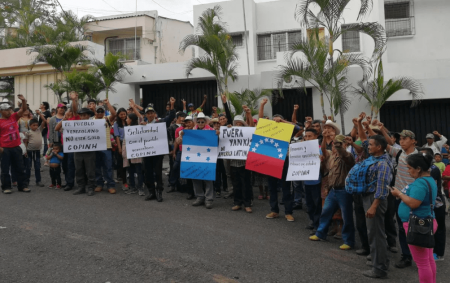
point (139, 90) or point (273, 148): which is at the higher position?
point (139, 90)

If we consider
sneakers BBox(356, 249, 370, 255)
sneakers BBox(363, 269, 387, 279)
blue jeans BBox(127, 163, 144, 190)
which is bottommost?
sneakers BBox(363, 269, 387, 279)

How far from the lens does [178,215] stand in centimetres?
745

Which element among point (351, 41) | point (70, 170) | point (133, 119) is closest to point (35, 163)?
point (70, 170)

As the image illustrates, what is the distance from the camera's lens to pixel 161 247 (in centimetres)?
564

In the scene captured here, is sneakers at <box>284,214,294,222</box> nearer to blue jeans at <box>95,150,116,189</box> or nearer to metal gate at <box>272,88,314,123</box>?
blue jeans at <box>95,150,116,189</box>

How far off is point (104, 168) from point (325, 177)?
210 inches

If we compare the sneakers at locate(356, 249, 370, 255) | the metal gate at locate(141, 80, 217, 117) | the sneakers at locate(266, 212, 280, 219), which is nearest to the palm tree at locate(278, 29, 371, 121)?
the sneakers at locate(266, 212, 280, 219)

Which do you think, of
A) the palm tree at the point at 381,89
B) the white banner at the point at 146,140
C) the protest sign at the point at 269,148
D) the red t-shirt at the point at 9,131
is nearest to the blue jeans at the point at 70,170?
the red t-shirt at the point at 9,131

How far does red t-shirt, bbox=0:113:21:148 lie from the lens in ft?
29.0

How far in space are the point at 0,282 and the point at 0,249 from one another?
1143mm

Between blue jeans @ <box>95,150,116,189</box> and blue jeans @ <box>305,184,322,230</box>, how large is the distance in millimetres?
4784

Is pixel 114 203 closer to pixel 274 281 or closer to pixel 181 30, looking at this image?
pixel 274 281

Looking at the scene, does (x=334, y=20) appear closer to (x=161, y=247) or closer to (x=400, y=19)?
(x=400, y=19)

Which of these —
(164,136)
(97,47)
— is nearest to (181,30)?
(97,47)
